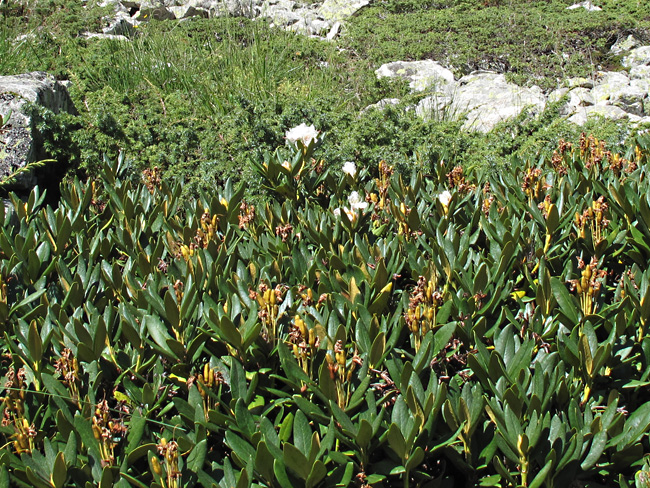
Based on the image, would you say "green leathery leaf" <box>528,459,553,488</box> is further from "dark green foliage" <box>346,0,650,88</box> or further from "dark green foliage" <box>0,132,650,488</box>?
"dark green foliage" <box>346,0,650,88</box>

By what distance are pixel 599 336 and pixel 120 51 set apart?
6794 millimetres

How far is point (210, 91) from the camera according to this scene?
6.43m

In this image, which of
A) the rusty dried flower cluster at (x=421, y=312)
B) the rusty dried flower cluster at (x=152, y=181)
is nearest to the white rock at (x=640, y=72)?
the rusty dried flower cluster at (x=152, y=181)

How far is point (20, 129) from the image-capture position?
4.14m

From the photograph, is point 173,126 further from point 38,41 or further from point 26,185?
point 38,41

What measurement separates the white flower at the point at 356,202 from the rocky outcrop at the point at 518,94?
Result: 3.29m

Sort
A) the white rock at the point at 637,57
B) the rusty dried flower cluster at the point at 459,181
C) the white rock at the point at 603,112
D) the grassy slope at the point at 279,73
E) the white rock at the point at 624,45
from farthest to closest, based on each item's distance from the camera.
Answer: the white rock at the point at 624,45, the white rock at the point at 637,57, the white rock at the point at 603,112, the grassy slope at the point at 279,73, the rusty dried flower cluster at the point at 459,181

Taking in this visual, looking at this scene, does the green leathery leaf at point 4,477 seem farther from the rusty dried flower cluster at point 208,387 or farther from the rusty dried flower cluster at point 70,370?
the rusty dried flower cluster at point 208,387

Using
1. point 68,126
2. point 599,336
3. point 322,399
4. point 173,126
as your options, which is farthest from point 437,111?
point 322,399

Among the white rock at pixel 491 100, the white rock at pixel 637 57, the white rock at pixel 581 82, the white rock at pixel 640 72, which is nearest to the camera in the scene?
the white rock at pixel 491 100

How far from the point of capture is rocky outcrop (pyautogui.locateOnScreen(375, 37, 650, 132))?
6.50 m

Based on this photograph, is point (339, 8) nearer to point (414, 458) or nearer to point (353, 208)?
point (353, 208)

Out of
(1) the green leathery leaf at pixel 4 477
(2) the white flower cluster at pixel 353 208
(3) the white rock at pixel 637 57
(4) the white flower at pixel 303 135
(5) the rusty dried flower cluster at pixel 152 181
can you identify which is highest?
(4) the white flower at pixel 303 135

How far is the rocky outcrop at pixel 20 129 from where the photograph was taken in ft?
13.2
